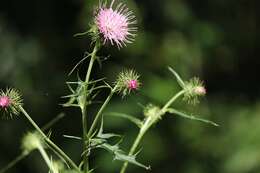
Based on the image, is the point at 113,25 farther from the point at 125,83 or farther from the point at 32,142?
the point at 32,142

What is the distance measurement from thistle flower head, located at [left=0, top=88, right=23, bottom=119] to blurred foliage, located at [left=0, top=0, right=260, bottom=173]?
266cm

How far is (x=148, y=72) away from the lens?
4875mm

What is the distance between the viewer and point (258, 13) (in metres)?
5.48

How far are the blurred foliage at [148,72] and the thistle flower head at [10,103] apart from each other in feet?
8.73

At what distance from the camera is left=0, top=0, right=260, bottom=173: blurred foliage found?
468 centimetres

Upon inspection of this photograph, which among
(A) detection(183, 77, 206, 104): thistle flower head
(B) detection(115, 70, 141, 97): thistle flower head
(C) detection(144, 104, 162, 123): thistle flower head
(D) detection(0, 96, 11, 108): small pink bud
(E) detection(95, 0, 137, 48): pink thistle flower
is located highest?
(A) detection(183, 77, 206, 104): thistle flower head

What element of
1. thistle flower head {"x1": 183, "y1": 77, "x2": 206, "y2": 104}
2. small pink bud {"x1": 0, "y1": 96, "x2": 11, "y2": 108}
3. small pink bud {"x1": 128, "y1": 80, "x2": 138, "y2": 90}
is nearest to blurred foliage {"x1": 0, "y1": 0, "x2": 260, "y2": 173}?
thistle flower head {"x1": 183, "y1": 77, "x2": 206, "y2": 104}

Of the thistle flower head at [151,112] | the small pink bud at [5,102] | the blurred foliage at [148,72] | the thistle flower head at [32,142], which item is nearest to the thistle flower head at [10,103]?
the small pink bud at [5,102]

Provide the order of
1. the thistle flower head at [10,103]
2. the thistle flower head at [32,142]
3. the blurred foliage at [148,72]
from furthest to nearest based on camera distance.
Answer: the blurred foliage at [148,72] < the thistle flower head at [32,142] < the thistle flower head at [10,103]

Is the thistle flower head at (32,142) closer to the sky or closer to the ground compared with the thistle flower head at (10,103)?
closer to the sky

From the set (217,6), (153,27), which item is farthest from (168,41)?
(217,6)

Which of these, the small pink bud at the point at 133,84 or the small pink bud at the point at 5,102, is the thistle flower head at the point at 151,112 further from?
the small pink bud at the point at 5,102

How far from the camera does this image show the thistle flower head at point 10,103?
6.14 ft

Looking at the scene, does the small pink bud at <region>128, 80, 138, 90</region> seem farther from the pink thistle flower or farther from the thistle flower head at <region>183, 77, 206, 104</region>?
the thistle flower head at <region>183, 77, 206, 104</region>
